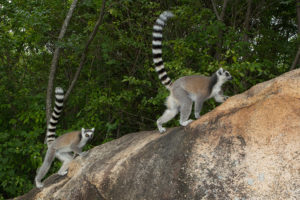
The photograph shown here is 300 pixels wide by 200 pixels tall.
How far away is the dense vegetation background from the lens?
22.4 ft

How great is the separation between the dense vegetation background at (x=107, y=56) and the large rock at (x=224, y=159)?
2.58m

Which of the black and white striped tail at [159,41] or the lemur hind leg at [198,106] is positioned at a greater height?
the black and white striped tail at [159,41]

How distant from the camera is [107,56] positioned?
291 inches

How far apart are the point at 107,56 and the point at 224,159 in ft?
15.9

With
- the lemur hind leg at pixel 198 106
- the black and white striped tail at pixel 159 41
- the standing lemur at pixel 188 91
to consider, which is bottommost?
the lemur hind leg at pixel 198 106

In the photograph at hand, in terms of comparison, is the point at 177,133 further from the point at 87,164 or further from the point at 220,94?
the point at 87,164

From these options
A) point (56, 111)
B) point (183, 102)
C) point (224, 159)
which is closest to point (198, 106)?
point (183, 102)

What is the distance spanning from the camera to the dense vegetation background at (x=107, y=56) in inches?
269

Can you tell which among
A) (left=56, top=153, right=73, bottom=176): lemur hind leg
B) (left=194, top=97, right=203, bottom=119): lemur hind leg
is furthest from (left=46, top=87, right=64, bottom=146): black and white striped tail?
(left=194, top=97, right=203, bottom=119): lemur hind leg

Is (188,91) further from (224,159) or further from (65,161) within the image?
(65,161)

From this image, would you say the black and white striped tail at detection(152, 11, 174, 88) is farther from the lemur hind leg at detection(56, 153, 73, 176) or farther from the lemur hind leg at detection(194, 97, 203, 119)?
the lemur hind leg at detection(56, 153, 73, 176)

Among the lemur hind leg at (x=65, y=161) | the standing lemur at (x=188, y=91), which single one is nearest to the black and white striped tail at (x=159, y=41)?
the standing lemur at (x=188, y=91)

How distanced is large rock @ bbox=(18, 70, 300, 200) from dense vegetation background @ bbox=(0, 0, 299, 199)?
2.58 m

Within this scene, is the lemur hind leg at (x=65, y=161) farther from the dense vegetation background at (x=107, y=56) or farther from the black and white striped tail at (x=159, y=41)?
the black and white striped tail at (x=159, y=41)
